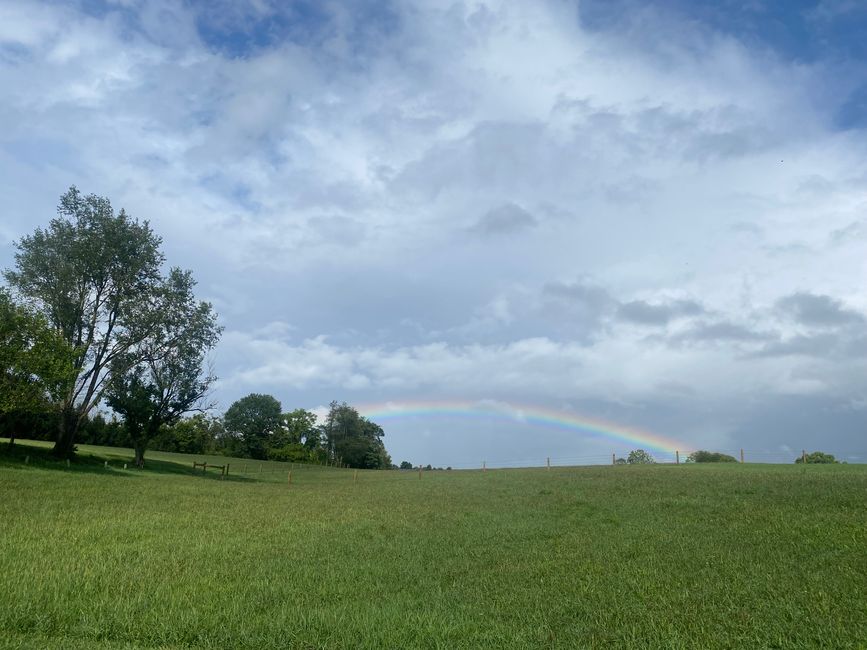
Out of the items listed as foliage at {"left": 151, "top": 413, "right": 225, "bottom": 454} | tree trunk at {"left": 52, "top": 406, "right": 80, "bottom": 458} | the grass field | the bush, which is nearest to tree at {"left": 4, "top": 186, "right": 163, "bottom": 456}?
tree trunk at {"left": 52, "top": 406, "right": 80, "bottom": 458}

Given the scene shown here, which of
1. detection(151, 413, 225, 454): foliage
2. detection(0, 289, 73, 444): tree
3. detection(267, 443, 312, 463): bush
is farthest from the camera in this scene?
detection(267, 443, 312, 463): bush

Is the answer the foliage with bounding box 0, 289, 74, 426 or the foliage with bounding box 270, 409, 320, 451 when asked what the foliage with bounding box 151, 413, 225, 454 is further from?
the foliage with bounding box 0, 289, 74, 426

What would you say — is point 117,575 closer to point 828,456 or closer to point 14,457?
point 14,457

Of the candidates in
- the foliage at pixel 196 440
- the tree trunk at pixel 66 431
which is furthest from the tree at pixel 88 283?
the foliage at pixel 196 440

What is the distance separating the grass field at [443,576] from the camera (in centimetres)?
880

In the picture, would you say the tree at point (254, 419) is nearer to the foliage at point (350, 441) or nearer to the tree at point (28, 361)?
the foliage at point (350, 441)

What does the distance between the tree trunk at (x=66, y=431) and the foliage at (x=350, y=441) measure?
8971 cm

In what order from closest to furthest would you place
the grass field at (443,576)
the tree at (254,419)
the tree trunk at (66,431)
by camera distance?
1. the grass field at (443,576)
2. the tree trunk at (66,431)
3. the tree at (254,419)

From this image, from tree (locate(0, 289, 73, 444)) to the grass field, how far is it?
17.7m

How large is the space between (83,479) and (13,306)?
14581 millimetres

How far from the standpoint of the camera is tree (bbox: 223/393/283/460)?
143m

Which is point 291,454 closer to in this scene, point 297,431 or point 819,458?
point 297,431

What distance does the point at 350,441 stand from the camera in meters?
141

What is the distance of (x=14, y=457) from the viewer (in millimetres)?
40750
